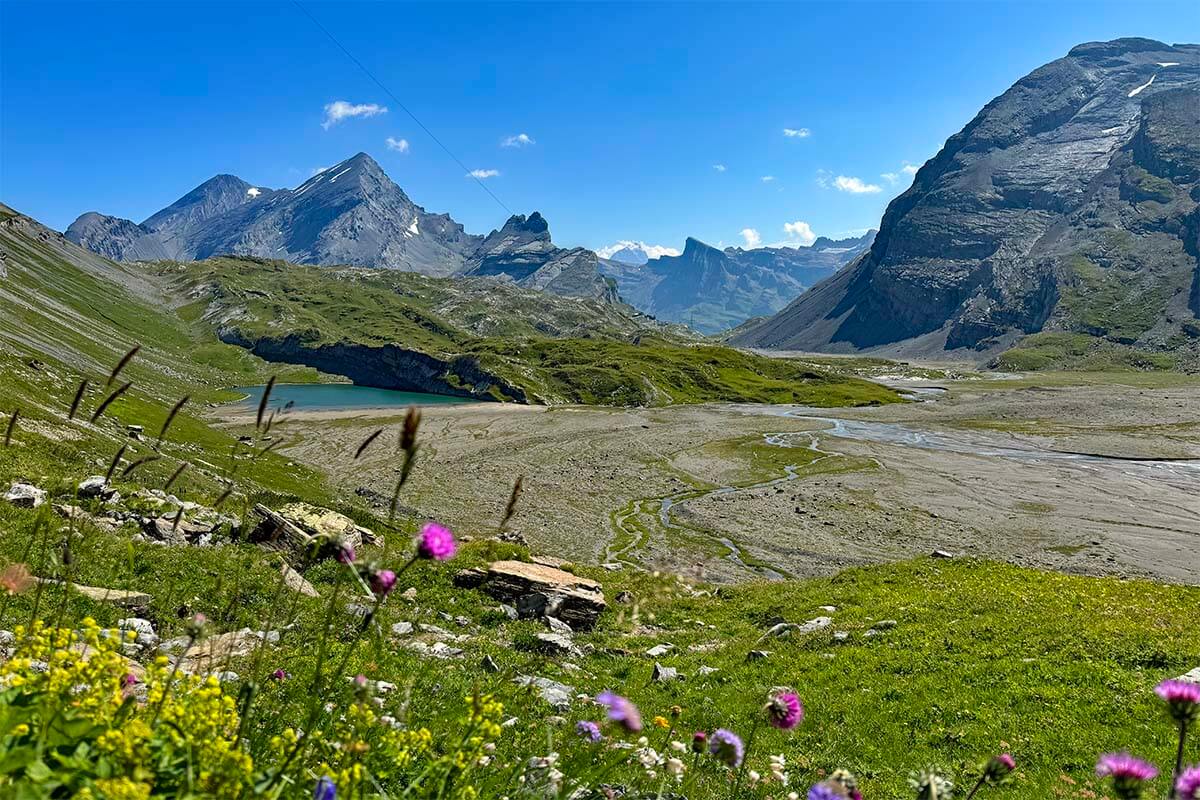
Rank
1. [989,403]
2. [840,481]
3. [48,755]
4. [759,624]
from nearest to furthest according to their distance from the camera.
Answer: [48,755], [759,624], [840,481], [989,403]

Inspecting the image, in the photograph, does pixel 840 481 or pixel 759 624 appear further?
pixel 840 481

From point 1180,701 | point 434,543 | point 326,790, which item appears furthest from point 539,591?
point 1180,701

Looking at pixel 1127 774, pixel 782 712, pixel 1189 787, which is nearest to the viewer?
pixel 1127 774

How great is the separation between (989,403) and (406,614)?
184895 millimetres

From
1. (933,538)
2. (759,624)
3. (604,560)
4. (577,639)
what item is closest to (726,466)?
(933,538)

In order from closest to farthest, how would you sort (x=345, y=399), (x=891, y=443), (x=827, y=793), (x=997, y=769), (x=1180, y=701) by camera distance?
(x=1180, y=701) < (x=827, y=793) < (x=997, y=769) < (x=891, y=443) < (x=345, y=399)

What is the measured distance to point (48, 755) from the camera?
329 centimetres

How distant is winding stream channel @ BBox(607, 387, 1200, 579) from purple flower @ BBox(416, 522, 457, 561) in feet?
143

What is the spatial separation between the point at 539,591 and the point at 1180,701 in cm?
2095

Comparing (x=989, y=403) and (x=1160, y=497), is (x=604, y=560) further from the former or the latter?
(x=989, y=403)

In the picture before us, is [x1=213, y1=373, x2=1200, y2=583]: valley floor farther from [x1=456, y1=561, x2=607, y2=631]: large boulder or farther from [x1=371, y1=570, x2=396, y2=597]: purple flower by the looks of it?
[x1=371, y1=570, x2=396, y2=597]: purple flower

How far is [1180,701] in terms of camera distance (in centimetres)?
314

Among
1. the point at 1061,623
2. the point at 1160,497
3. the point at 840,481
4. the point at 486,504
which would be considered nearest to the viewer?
the point at 1061,623

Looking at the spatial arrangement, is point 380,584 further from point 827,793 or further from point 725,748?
point 827,793
